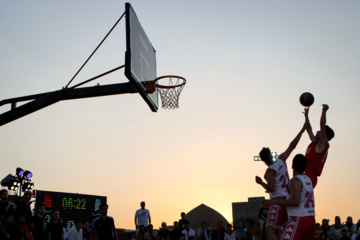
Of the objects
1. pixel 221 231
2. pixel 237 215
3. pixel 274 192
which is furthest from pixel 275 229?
pixel 237 215

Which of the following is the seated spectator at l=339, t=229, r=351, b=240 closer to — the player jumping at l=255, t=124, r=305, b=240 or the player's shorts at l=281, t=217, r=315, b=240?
the player jumping at l=255, t=124, r=305, b=240

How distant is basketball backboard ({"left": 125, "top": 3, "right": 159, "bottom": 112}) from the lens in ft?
37.5

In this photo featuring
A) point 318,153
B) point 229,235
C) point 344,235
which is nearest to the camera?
point 318,153

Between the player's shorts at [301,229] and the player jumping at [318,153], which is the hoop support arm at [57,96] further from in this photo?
the player's shorts at [301,229]

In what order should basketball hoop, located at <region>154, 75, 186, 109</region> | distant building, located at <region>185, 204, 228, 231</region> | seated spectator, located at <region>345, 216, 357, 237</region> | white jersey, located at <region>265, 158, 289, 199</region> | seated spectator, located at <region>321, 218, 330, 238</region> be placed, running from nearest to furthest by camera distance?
white jersey, located at <region>265, 158, 289, 199</region> < basketball hoop, located at <region>154, 75, 186, 109</region> < seated spectator, located at <region>345, 216, 357, 237</region> < seated spectator, located at <region>321, 218, 330, 238</region> < distant building, located at <region>185, 204, 228, 231</region>

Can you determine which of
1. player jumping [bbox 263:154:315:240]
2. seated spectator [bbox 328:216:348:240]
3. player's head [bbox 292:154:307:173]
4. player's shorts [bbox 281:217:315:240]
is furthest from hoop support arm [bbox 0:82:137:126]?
seated spectator [bbox 328:216:348:240]

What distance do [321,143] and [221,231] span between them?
449 inches

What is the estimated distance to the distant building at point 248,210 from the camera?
119 feet

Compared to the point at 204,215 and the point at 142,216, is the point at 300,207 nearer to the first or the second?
the point at 142,216

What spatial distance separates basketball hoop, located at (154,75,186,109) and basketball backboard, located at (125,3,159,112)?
10.5 inches

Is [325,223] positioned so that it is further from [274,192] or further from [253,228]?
[274,192]

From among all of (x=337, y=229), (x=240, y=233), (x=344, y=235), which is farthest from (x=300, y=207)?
(x=240, y=233)

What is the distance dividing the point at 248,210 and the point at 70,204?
18724mm

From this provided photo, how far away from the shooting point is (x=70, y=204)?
71.8ft
